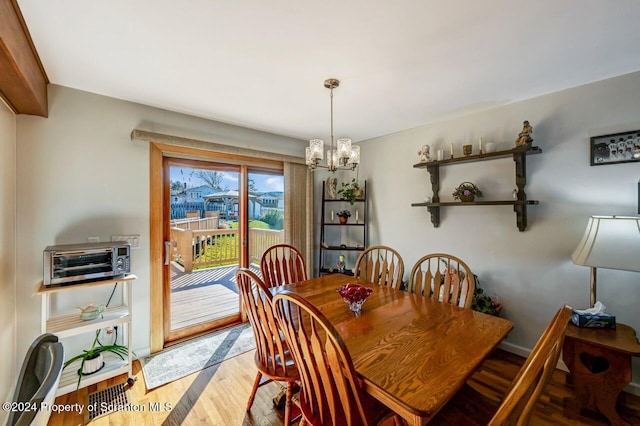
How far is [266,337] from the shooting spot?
1.50 metres

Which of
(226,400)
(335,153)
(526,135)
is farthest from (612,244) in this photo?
(226,400)

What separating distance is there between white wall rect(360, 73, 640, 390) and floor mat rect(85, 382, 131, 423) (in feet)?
10.2

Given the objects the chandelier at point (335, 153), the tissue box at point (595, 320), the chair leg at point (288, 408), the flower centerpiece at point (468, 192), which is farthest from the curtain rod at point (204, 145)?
the tissue box at point (595, 320)

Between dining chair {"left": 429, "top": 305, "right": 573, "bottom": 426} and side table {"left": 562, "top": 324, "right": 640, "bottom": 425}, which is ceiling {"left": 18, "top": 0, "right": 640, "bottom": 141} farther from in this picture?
side table {"left": 562, "top": 324, "right": 640, "bottom": 425}

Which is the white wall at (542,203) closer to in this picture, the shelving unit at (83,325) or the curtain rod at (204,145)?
the curtain rod at (204,145)

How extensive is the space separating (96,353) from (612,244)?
3.98m

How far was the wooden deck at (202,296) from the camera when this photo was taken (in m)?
2.83

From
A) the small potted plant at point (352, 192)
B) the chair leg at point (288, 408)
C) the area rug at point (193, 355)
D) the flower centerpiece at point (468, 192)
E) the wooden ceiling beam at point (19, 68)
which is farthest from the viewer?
the small potted plant at point (352, 192)

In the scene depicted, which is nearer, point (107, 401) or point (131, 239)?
point (107, 401)

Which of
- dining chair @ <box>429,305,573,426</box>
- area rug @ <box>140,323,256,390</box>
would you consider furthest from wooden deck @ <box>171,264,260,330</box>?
dining chair @ <box>429,305,573,426</box>

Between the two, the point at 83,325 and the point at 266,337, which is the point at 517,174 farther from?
the point at 83,325

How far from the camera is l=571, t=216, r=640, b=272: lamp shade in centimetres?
166

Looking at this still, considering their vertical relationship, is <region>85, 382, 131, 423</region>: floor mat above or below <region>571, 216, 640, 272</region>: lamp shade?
below

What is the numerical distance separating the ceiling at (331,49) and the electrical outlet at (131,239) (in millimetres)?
1277
